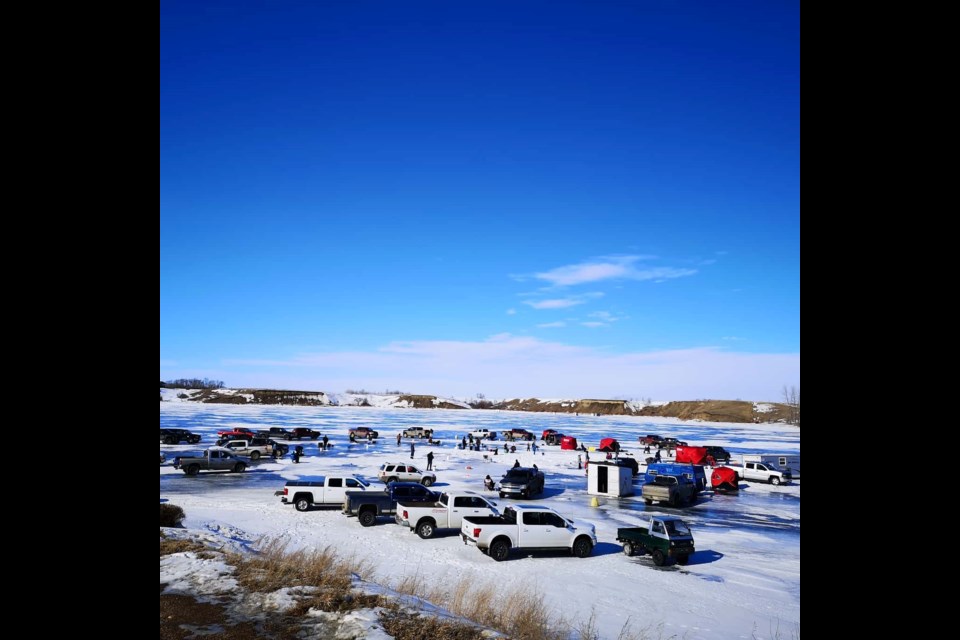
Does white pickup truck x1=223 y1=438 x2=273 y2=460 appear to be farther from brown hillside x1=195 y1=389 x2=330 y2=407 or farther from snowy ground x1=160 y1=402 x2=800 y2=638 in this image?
brown hillside x1=195 y1=389 x2=330 y2=407

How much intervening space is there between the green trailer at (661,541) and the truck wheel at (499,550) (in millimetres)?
3435

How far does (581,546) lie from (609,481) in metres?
10.7

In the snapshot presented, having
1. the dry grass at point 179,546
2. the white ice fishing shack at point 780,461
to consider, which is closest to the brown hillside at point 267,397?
the white ice fishing shack at point 780,461

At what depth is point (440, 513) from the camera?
1745cm

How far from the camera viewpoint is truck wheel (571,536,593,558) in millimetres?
15383

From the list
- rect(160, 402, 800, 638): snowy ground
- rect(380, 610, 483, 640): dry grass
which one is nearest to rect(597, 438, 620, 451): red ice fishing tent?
rect(160, 402, 800, 638): snowy ground

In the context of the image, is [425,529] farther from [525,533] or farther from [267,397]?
[267,397]

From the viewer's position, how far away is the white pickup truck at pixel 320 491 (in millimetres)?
20438

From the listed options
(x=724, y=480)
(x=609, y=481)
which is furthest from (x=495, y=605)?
(x=724, y=480)
